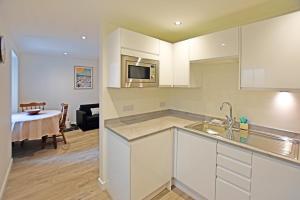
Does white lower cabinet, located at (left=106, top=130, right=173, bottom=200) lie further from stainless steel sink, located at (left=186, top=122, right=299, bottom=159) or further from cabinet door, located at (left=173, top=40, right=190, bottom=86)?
cabinet door, located at (left=173, top=40, right=190, bottom=86)

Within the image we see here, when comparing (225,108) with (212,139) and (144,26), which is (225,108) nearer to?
(212,139)

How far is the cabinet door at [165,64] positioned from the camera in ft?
8.25

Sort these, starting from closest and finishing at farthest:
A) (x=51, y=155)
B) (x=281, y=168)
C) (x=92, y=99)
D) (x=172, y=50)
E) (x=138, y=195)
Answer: (x=281, y=168) < (x=138, y=195) < (x=172, y=50) < (x=51, y=155) < (x=92, y=99)

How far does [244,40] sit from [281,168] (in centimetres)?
128

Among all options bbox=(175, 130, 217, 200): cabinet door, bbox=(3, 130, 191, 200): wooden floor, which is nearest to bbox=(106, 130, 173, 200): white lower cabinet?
bbox=(175, 130, 217, 200): cabinet door

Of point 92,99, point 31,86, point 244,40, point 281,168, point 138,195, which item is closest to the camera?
point 281,168

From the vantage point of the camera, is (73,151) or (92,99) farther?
(92,99)

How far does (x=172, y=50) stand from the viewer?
2662 mm

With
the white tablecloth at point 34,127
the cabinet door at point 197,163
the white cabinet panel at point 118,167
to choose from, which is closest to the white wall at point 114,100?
the white cabinet panel at point 118,167

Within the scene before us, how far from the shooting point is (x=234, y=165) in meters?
1.75

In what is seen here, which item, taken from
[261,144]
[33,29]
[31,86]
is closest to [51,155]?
[33,29]

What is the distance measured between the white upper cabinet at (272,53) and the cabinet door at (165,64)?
40.9 inches

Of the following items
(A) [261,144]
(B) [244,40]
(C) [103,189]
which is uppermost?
(B) [244,40]

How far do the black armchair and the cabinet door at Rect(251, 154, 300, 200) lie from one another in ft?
15.2
